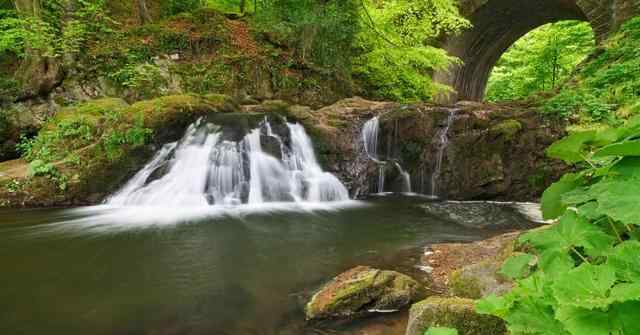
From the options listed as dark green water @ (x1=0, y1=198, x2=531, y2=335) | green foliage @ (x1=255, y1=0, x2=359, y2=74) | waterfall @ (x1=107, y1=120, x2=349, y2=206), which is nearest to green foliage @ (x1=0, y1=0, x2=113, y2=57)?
waterfall @ (x1=107, y1=120, x2=349, y2=206)

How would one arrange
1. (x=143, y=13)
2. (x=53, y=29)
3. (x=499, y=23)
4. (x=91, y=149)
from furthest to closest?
(x=499, y=23)
(x=143, y=13)
(x=53, y=29)
(x=91, y=149)

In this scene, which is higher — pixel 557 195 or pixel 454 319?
pixel 557 195

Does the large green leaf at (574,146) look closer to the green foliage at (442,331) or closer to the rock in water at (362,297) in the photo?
the green foliage at (442,331)

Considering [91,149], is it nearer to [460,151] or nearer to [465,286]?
[465,286]

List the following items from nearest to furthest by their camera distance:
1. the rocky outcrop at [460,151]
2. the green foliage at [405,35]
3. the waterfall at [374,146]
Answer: the rocky outcrop at [460,151] → the waterfall at [374,146] → the green foliage at [405,35]

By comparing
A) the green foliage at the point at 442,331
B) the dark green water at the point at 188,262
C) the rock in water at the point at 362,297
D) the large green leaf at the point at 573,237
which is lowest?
the dark green water at the point at 188,262

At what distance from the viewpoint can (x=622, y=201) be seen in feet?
3.07

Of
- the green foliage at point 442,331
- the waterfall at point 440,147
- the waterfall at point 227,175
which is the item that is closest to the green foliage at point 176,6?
the waterfall at point 227,175

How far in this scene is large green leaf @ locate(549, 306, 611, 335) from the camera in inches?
31.4

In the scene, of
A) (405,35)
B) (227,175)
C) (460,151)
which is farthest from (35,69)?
(460,151)

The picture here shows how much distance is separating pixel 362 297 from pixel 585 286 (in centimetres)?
237

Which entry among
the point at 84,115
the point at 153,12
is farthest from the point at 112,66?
the point at 153,12

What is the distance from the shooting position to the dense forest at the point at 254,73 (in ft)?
5.21

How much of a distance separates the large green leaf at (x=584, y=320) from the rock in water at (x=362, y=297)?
2.33 meters
